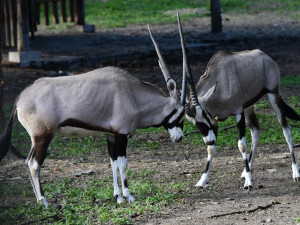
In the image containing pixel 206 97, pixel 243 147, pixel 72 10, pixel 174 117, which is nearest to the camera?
pixel 174 117

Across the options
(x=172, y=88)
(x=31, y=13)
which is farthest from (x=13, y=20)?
(x=172, y=88)

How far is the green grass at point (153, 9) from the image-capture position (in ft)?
79.8

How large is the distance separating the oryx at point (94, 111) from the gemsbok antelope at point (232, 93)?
0.36m

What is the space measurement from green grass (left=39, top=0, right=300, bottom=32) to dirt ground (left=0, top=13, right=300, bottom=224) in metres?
2.83

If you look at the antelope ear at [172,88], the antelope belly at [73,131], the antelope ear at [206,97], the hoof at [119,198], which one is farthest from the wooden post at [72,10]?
the hoof at [119,198]

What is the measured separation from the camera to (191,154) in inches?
385

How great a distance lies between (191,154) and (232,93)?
5.76 ft

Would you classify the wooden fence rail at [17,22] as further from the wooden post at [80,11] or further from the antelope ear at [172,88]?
the antelope ear at [172,88]

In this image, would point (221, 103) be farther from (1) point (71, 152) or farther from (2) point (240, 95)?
(1) point (71, 152)

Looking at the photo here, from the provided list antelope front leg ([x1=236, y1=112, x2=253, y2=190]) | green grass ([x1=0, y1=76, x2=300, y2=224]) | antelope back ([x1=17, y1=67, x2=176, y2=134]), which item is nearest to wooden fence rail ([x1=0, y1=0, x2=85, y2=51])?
green grass ([x1=0, y1=76, x2=300, y2=224])

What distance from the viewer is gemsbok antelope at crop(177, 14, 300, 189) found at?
26.3ft

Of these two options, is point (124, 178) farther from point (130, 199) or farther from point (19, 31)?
point (19, 31)

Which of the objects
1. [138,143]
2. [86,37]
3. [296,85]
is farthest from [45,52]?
[138,143]

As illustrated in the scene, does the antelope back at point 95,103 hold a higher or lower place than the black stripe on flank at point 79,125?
higher
